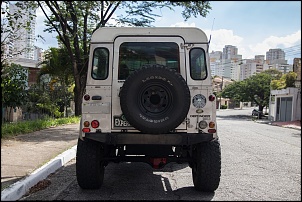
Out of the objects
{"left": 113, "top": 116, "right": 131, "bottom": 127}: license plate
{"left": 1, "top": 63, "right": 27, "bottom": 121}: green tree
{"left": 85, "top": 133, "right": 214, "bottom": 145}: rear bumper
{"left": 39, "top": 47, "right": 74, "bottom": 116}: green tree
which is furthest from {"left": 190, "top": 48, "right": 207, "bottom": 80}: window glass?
Result: {"left": 39, "top": 47, "right": 74, "bottom": 116}: green tree

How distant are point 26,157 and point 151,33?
3923 millimetres

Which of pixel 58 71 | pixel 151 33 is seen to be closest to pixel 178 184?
pixel 151 33

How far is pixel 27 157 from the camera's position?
7.25 metres

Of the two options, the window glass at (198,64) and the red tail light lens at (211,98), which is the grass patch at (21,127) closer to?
the window glass at (198,64)

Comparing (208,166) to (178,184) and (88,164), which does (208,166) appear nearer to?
(178,184)

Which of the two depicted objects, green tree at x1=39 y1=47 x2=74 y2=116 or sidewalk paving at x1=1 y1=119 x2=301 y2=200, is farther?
green tree at x1=39 y1=47 x2=74 y2=116

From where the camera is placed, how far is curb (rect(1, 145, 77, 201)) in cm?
468

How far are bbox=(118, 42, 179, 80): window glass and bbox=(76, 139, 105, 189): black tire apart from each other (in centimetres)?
123

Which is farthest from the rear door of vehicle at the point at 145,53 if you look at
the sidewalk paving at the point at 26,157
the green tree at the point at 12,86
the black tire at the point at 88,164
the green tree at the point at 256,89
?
the green tree at the point at 256,89

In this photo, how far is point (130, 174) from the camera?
678 cm

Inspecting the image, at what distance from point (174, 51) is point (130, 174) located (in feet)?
8.95

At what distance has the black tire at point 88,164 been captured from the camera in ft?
17.0

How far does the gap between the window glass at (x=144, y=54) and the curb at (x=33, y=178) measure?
2244 mm

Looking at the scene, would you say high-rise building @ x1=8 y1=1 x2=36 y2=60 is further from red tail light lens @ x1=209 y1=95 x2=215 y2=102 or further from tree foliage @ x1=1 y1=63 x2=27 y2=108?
red tail light lens @ x1=209 y1=95 x2=215 y2=102
